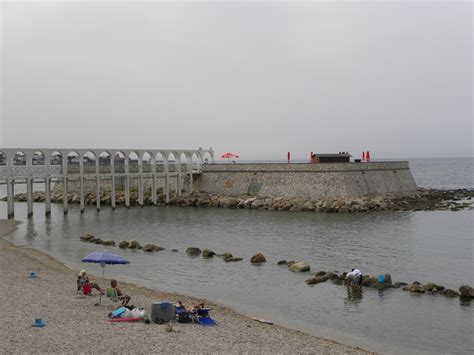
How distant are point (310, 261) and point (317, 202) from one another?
78.2 ft

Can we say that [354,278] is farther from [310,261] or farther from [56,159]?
[56,159]

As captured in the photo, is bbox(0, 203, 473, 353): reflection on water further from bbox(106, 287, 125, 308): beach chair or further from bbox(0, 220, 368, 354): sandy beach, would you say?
bbox(106, 287, 125, 308): beach chair

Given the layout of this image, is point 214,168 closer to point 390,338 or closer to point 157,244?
point 157,244

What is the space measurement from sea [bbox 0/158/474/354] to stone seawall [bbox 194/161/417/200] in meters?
5.37

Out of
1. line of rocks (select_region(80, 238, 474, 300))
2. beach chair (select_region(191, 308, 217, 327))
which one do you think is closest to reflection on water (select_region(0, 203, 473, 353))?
line of rocks (select_region(80, 238, 474, 300))

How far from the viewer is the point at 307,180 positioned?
54000 millimetres

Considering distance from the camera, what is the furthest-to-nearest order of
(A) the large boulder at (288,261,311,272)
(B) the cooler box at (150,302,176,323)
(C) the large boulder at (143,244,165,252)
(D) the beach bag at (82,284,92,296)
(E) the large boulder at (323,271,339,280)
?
1. (C) the large boulder at (143,244,165,252)
2. (A) the large boulder at (288,261,311,272)
3. (E) the large boulder at (323,271,339,280)
4. (D) the beach bag at (82,284,92,296)
5. (B) the cooler box at (150,302,176,323)

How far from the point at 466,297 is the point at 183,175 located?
45.0 m

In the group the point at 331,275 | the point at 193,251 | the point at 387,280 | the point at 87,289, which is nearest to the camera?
the point at 87,289

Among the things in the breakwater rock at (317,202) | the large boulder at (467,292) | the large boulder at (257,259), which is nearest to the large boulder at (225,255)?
the large boulder at (257,259)

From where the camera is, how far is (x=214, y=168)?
62.3 m

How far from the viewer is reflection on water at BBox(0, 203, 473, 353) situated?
1695 centimetres

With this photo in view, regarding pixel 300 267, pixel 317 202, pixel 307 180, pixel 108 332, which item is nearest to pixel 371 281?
pixel 300 267

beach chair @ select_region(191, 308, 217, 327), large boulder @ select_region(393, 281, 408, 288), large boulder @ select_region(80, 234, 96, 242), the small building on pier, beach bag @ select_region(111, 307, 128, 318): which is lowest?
large boulder @ select_region(393, 281, 408, 288)
